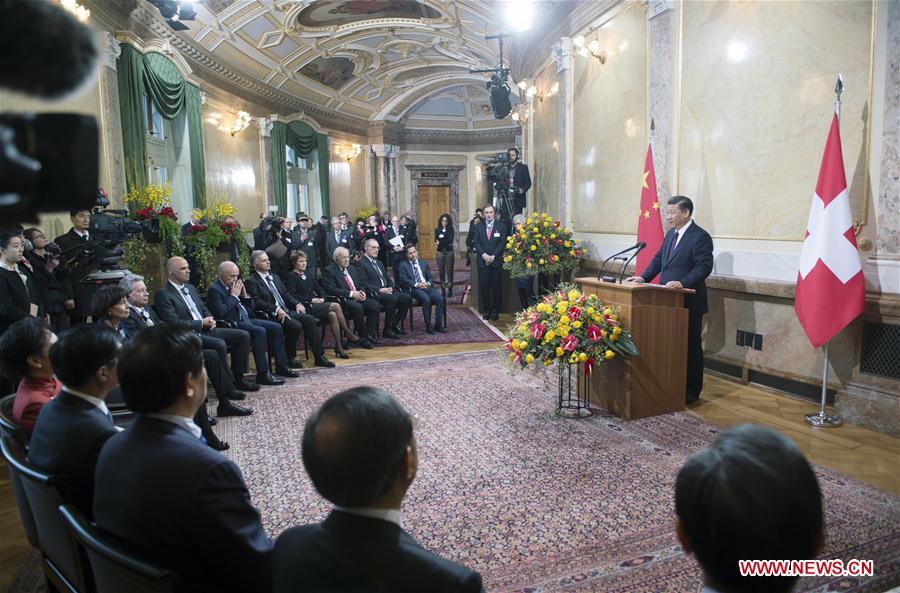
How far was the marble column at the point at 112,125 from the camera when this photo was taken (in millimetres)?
6855

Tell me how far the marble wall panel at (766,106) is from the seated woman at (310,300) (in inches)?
141

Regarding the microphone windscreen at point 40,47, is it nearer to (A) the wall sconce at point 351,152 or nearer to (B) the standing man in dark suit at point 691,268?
(B) the standing man in dark suit at point 691,268

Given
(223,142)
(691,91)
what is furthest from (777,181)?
(223,142)

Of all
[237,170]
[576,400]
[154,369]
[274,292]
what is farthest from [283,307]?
[237,170]

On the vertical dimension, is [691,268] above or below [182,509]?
above

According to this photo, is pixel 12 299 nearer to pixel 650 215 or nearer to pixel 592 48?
pixel 650 215

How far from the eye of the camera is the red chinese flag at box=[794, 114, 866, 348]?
147 inches

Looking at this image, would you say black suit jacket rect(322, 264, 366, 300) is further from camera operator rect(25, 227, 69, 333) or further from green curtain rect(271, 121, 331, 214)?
green curtain rect(271, 121, 331, 214)

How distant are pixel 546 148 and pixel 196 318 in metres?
5.79

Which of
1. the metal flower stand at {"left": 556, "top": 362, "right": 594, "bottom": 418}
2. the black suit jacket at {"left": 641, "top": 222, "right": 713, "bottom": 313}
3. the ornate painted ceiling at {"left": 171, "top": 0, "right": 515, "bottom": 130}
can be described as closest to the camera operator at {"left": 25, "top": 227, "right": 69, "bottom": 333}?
the metal flower stand at {"left": 556, "top": 362, "right": 594, "bottom": 418}

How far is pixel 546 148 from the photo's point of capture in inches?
348

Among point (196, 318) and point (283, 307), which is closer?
point (196, 318)

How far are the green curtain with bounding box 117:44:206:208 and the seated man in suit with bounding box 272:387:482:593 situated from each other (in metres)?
7.36

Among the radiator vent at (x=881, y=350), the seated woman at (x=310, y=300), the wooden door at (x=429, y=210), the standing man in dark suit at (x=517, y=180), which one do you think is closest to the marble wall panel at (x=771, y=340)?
the radiator vent at (x=881, y=350)
